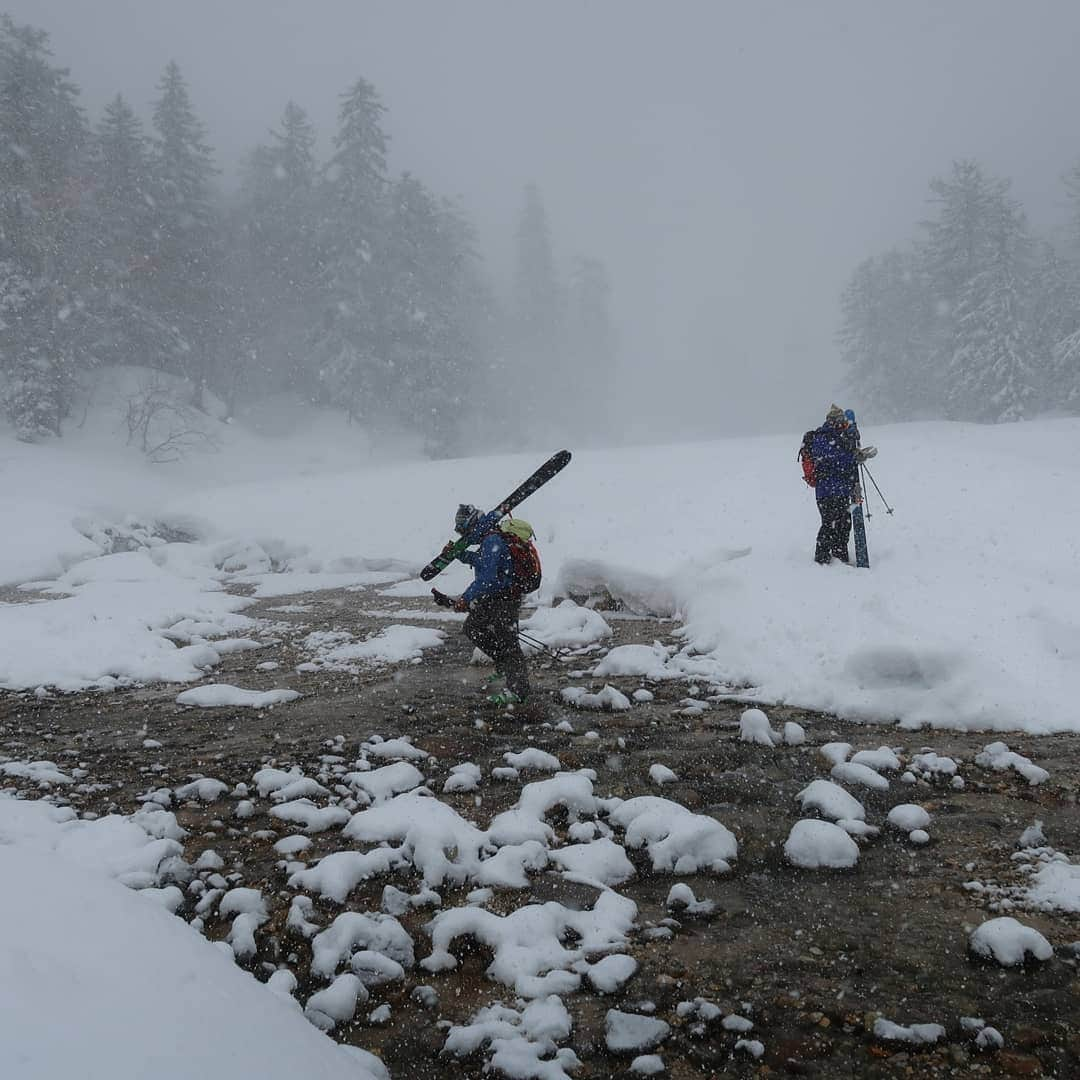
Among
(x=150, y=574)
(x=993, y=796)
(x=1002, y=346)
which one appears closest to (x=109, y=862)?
(x=993, y=796)

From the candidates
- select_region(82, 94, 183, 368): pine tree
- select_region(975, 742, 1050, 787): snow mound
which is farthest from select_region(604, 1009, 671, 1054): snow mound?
select_region(82, 94, 183, 368): pine tree

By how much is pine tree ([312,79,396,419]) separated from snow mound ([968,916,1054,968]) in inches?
1402

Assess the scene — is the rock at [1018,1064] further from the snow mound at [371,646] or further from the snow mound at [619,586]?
the snow mound at [619,586]

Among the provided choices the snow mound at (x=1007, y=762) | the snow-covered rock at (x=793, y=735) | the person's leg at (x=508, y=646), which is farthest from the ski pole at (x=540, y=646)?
the snow mound at (x=1007, y=762)

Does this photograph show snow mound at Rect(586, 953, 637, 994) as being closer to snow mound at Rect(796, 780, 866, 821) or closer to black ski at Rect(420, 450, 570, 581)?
snow mound at Rect(796, 780, 866, 821)

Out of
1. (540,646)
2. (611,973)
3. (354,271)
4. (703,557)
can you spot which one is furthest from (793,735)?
(354,271)

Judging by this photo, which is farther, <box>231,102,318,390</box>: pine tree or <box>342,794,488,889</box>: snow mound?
<box>231,102,318,390</box>: pine tree

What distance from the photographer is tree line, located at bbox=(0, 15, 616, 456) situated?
91.0 ft

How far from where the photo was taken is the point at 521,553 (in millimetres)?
6758

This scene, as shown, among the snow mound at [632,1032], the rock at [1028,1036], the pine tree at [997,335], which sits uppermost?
the pine tree at [997,335]

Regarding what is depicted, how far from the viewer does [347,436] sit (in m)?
37.6

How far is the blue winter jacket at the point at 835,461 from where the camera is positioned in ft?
30.1

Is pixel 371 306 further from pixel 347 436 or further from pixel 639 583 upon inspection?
pixel 639 583

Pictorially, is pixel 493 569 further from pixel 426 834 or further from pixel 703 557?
pixel 703 557
